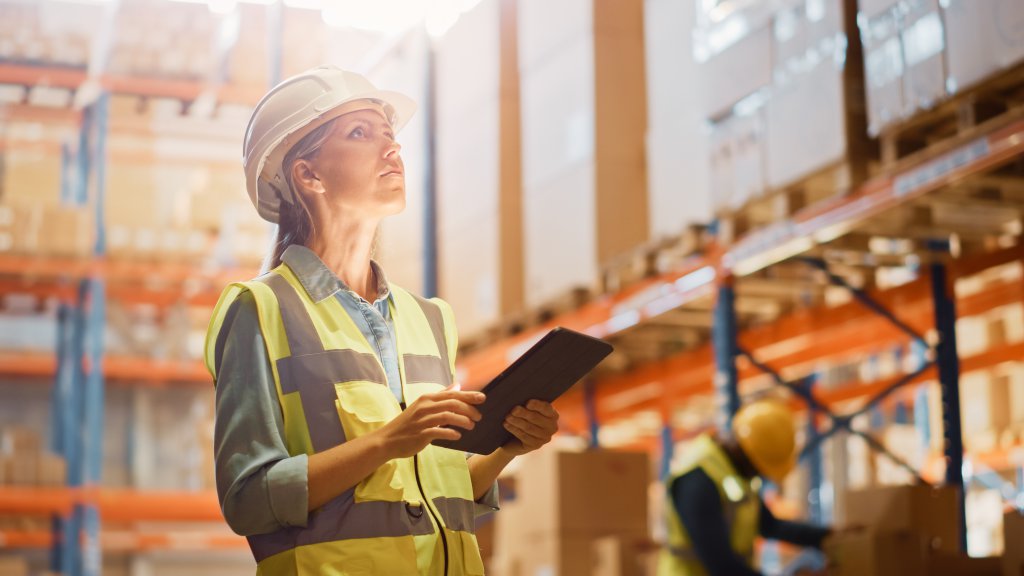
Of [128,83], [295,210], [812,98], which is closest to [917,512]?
[812,98]

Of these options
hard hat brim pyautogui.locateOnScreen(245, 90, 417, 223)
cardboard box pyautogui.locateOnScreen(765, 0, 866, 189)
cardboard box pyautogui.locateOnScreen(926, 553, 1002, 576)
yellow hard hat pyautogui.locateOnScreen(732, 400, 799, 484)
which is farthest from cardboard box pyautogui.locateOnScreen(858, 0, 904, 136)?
hard hat brim pyautogui.locateOnScreen(245, 90, 417, 223)

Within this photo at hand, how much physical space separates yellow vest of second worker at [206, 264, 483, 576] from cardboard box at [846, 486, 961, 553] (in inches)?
151

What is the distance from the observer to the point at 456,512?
2.03 metres

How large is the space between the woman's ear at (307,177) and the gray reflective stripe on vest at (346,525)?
0.49 m

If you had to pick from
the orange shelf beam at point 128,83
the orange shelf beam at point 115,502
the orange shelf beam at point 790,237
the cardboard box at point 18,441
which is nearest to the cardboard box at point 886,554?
the orange shelf beam at point 790,237

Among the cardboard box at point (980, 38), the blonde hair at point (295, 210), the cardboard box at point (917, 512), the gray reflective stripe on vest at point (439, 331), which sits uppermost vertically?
the cardboard box at point (980, 38)

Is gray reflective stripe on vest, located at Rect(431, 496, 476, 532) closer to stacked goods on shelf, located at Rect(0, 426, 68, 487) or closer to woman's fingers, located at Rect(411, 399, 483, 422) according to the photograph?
woman's fingers, located at Rect(411, 399, 483, 422)

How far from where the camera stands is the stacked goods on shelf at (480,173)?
900 cm

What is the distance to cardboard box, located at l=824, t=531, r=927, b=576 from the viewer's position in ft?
16.7

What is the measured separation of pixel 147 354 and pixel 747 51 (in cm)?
882

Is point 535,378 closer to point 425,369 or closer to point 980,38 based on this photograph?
point 425,369

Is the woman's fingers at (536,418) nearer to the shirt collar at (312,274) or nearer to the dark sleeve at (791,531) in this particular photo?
the shirt collar at (312,274)

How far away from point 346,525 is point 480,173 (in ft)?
24.6

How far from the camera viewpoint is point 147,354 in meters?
13.5
